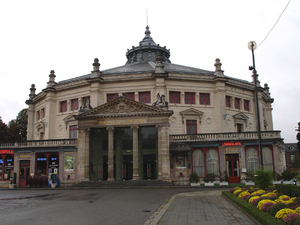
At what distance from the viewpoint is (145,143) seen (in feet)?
130

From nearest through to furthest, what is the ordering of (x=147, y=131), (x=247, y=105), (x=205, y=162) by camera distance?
(x=205, y=162) → (x=147, y=131) → (x=247, y=105)

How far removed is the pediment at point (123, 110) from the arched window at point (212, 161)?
7385 millimetres

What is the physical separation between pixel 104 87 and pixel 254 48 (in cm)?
2431

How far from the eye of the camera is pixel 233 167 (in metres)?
36.1

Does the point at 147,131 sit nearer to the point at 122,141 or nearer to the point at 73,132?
the point at 122,141

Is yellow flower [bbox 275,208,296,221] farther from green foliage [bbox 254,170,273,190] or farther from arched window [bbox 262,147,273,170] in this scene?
arched window [bbox 262,147,273,170]

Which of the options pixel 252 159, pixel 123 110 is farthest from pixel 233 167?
pixel 123 110

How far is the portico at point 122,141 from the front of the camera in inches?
1374

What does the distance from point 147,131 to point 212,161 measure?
31.0 ft

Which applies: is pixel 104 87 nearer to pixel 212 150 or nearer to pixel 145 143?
pixel 145 143

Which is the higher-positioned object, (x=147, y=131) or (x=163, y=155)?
(x=147, y=131)

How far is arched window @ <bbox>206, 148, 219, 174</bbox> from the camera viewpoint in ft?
119

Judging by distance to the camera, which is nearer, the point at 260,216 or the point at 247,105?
the point at 260,216

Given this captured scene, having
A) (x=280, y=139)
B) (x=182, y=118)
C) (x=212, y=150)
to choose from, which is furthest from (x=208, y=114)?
(x=280, y=139)
